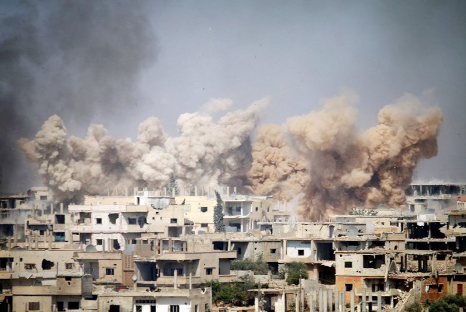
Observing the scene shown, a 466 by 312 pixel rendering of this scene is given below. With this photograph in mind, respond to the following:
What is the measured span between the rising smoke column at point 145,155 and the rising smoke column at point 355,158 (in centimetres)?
386

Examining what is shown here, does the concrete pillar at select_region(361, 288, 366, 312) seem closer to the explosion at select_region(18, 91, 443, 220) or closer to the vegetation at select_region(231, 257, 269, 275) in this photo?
the vegetation at select_region(231, 257, 269, 275)

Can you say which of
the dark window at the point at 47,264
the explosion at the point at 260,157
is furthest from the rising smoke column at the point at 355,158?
the dark window at the point at 47,264

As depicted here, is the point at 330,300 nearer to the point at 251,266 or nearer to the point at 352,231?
the point at 352,231

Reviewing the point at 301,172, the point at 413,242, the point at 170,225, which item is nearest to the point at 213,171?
the point at 301,172

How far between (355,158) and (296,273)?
27178 millimetres

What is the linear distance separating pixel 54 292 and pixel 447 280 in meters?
15.1

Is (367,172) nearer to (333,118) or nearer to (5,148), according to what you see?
(333,118)

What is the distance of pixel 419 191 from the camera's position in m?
83.8

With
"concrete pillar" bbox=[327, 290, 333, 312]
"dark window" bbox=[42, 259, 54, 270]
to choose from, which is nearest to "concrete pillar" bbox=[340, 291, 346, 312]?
"concrete pillar" bbox=[327, 290, 333, 312]

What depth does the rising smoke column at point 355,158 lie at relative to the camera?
259 ft

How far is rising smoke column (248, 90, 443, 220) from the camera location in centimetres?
7900

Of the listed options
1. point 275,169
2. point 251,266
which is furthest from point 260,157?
point 251,266

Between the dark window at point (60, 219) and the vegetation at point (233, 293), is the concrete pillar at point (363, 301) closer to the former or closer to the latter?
the vegetation at point (233, 293)

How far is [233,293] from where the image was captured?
51156 mm
